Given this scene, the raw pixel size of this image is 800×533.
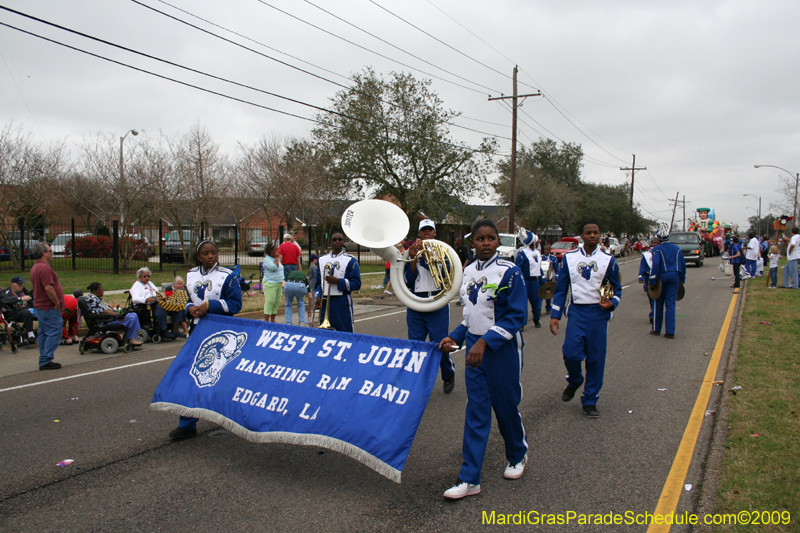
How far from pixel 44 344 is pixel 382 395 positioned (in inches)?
249

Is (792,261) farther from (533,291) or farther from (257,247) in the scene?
(257,247)

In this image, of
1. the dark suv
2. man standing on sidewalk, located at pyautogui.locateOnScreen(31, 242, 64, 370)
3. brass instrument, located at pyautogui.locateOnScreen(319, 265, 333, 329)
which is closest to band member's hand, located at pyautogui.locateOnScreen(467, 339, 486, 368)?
brass instrument, located at pyautogui.locateOnScreen(319, 265, 333, 329)

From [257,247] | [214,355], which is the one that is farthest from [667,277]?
[257,247]

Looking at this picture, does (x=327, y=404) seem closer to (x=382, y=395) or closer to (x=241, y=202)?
(x=382, y=395)

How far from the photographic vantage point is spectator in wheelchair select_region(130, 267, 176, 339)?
9.99 meters

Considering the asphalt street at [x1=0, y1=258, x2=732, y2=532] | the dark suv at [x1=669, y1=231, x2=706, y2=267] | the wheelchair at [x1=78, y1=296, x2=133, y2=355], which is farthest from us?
the dark suv at [x1=669, y1=231, x2=706, y2=267]

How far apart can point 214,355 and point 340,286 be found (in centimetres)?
239

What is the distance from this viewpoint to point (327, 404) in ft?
13.3

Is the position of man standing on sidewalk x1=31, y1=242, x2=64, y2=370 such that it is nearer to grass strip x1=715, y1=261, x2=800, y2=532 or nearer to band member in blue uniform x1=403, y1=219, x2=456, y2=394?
band member in blue uniform x1=403, y1=219, x2=456, y2=394

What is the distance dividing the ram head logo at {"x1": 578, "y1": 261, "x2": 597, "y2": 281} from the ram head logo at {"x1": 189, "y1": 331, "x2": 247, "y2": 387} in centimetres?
336

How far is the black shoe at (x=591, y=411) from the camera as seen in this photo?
549 cm

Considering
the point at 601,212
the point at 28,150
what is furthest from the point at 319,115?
the point at 601,212

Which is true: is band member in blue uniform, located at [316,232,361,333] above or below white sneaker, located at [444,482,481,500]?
above

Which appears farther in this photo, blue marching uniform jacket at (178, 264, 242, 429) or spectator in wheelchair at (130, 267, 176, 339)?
spectator in wheelchair at (130, 267, 176, 339)
